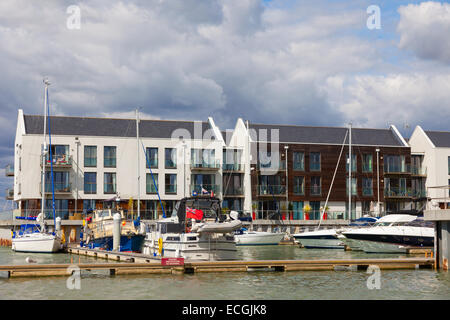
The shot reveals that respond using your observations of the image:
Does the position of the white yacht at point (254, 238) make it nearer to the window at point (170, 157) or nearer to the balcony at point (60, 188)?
the window at point (170, 157)

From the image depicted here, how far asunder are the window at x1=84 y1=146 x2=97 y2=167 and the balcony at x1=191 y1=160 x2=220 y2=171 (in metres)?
10.4

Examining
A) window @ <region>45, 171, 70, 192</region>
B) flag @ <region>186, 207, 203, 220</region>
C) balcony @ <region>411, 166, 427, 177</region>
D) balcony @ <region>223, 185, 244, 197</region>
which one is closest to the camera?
flag @ <region>186, 207, 203, 220</region>

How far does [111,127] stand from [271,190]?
19.0 m

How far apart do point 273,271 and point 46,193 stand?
3782 cm

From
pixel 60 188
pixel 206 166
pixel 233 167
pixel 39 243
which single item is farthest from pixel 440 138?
pixel 39 243

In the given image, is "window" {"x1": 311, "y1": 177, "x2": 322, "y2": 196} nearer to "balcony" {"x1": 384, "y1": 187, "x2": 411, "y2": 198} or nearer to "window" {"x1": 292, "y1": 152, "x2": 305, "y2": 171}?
"window" {"x1": 292, "y1": 152, "x2": 305, "y2": 171}

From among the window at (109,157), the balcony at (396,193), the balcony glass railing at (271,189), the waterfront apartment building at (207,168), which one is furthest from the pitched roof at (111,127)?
the balcony at (396,193)

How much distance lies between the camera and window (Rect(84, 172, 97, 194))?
210ft

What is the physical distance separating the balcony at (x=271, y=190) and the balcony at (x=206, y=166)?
5.24 metres

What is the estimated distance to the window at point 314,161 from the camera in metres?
69.2

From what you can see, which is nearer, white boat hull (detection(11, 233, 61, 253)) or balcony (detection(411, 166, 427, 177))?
white boat hull (detection(11, 233, 61, 253))

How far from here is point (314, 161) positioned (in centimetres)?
6931

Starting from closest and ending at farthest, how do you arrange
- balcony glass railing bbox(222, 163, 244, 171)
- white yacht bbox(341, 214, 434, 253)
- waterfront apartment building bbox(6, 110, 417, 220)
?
white yacht bbox(341, 214, 434, 253) → waterfront apartment building bbox(6, 110, 417, 220) → balcony glass railing bbox(222, 163, 244, 171)

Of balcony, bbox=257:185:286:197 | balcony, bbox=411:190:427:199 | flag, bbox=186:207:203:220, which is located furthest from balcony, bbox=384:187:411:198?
flag, bbox=186:207:203:220
